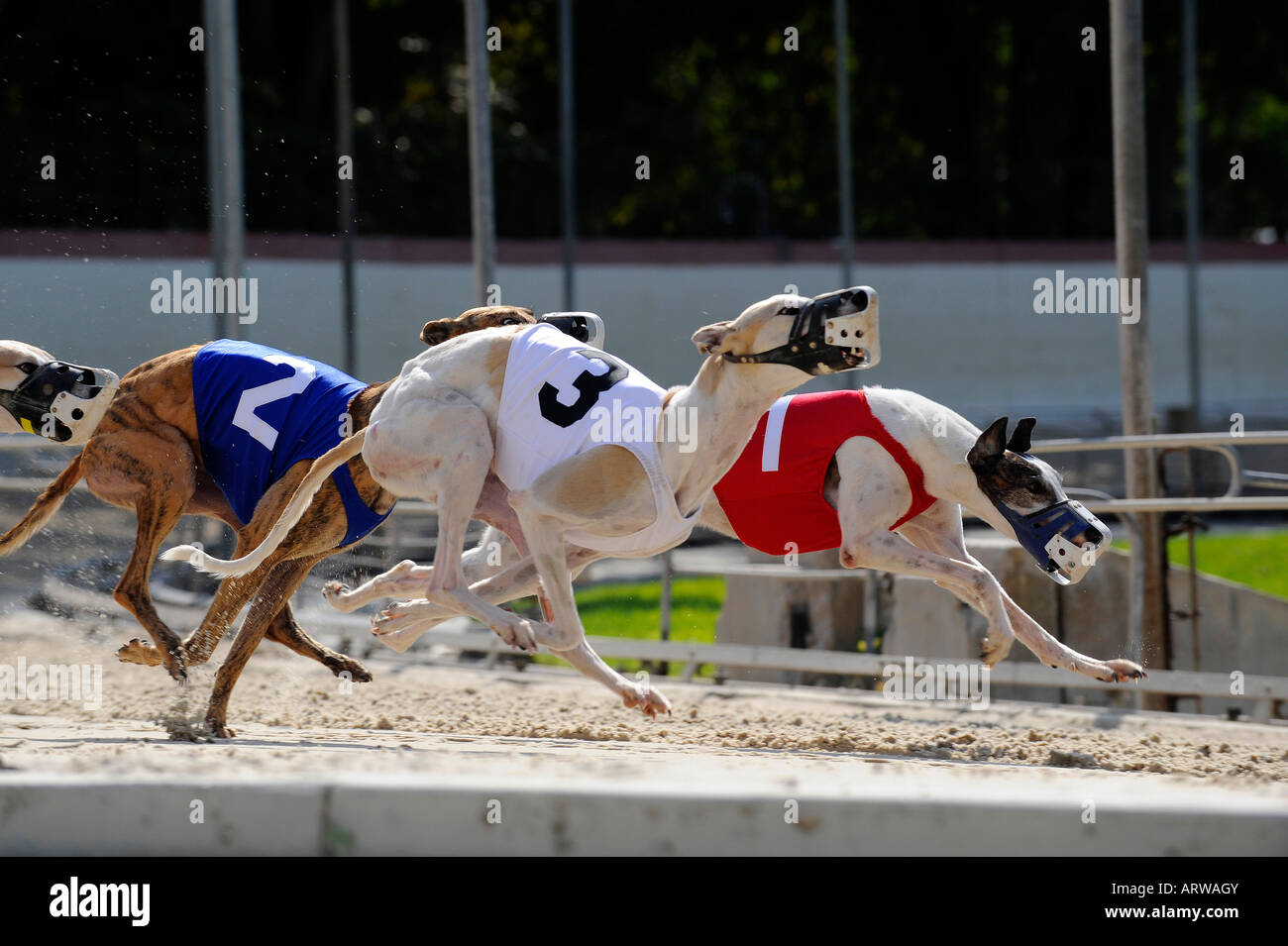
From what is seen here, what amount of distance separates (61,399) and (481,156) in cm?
506

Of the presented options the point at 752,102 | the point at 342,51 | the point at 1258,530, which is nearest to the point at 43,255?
the point at 342,51

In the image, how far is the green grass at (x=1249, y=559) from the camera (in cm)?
1175

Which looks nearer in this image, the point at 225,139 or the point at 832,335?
the point at 832,335

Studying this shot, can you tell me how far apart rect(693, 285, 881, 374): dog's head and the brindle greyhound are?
1270 millimetres

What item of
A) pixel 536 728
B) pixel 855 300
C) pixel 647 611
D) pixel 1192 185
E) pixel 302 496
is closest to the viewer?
pixel 855 300

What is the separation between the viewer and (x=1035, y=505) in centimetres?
522

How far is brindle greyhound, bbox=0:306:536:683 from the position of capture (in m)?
5.47

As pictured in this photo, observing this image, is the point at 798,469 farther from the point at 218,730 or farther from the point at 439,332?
the point at 218,730

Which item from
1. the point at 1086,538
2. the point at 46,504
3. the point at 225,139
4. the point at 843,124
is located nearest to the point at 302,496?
the point at 46,504

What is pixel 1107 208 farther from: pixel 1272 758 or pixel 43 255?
pixel 1272 758

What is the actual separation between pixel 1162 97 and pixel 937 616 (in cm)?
2127

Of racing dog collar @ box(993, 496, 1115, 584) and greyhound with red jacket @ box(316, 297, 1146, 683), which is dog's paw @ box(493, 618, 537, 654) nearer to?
greyhound with red jacket @ box(316, 297, 1146, 683)

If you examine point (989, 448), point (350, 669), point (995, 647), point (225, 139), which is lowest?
point (350, 669)

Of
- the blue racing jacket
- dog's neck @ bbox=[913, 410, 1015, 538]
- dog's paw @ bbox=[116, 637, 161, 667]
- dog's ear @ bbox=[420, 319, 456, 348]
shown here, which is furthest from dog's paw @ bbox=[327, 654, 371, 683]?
dog's neck @ bbox=[913, 410, 1015, 538]
